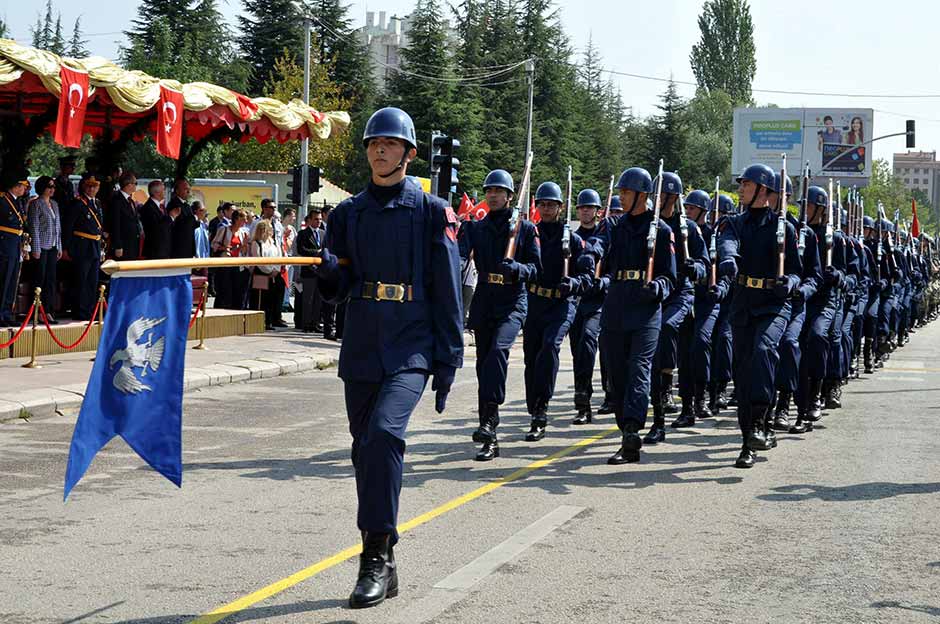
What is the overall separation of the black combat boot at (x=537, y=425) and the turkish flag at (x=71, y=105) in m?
7.72

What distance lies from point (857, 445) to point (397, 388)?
6615mm

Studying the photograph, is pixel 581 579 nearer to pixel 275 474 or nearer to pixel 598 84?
pixel 275 474

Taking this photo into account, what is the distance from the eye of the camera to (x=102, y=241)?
18.5m

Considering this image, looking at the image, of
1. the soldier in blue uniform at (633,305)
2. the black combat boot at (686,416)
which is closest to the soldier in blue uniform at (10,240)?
the black combat boot at (686,416)

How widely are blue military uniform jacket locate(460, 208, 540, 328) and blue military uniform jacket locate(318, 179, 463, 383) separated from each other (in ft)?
14.1

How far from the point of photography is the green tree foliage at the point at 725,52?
109375 mm

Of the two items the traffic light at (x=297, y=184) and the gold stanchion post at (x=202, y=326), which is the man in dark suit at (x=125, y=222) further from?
the traffic light at (x=297, y=184)

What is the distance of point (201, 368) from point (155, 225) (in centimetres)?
449

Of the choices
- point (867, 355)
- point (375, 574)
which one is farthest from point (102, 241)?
point (375, 574)

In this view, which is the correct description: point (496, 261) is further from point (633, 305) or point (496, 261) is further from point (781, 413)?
point (781, 413)

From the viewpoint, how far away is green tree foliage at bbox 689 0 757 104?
109 metres

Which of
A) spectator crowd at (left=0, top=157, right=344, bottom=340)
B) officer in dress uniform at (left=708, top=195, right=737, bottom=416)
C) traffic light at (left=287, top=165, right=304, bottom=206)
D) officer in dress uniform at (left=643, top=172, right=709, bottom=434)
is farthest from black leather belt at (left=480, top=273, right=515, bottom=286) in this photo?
traffic light at (left=287, top=165, right=304, bottom=206)

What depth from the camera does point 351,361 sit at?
581 centimetres

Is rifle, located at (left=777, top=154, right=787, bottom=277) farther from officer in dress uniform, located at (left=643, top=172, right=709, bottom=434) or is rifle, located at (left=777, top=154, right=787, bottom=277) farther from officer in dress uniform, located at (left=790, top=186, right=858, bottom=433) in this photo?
officer in dress uniform, located at (left=790, top=186, right=858, bottom=433)
